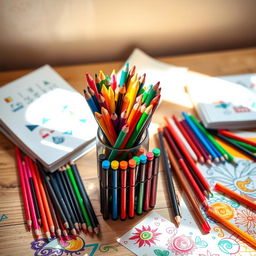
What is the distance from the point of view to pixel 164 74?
3.22ft

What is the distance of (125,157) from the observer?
63 cm

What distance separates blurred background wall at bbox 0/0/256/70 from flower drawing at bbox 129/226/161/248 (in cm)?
55

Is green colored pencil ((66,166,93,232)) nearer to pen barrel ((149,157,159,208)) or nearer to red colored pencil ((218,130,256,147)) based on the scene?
pen barrel ((149,157,159,208))

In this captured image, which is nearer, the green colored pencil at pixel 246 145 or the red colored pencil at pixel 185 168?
the red colored pencil at pixel 185 168

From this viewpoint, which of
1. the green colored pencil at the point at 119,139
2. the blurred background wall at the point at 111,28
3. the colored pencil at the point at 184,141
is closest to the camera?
the green colored pencil at the point at 119,139

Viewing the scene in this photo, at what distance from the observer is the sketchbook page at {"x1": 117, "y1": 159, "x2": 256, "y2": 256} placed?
63 cm

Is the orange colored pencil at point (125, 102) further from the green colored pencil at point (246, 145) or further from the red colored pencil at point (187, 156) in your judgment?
the green colored pencil at point (246, 145)

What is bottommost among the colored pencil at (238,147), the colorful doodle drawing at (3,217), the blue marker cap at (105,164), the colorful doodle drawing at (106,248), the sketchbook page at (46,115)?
the colorful doodle drawing at (106,248)

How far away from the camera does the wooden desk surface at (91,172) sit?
64 cm

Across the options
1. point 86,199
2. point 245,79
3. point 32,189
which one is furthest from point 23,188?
point 245,79

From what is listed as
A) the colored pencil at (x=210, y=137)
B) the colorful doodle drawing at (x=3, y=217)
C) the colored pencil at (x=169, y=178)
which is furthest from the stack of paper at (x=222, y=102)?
the colorful doodle drawing at (x=3, y=217)

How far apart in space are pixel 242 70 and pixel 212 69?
8cm

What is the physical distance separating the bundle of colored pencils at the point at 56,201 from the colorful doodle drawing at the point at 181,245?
0.13 m

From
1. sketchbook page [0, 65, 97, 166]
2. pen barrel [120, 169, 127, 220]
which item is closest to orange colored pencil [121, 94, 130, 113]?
pen barrel [120, 169, 127, 220]
